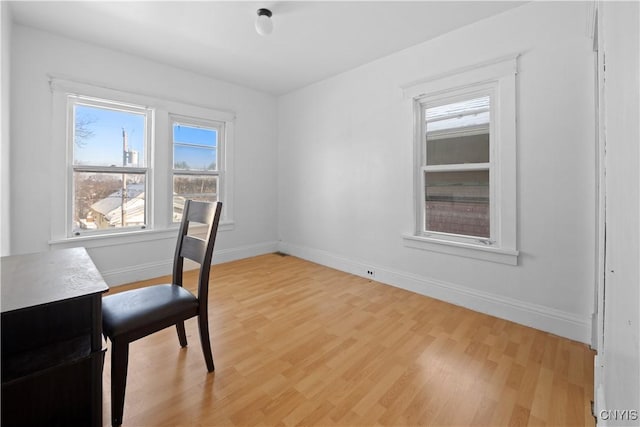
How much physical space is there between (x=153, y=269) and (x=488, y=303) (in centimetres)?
381

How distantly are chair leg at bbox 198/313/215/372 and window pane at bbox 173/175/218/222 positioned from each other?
7.83ft

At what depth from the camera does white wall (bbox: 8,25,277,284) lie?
265 cm

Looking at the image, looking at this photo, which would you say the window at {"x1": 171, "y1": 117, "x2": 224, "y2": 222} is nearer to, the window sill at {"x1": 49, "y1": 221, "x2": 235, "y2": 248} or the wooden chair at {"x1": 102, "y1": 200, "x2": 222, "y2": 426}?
the window sill at {"x1": 49, "y1": 221, "x2": 235, "y2": 248}

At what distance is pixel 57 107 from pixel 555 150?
15.3 feet

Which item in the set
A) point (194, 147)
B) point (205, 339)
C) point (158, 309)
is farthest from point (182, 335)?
point (194, 147)

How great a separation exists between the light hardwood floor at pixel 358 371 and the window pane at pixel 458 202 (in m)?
0.82

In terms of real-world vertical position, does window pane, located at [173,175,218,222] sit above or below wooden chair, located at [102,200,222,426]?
above

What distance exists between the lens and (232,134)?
4.18 meters

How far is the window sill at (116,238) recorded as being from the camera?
292cm

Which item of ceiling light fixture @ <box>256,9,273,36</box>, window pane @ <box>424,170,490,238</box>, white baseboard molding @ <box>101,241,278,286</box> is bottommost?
white baseboard molding @ <box>101,241,278,286</box>

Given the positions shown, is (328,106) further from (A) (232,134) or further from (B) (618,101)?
(B) (618,101)

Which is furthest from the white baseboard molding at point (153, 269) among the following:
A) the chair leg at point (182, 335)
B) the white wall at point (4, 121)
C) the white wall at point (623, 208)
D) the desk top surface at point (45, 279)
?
the white wall at point (623, 208)

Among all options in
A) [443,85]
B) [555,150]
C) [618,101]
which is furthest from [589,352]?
[443,85]

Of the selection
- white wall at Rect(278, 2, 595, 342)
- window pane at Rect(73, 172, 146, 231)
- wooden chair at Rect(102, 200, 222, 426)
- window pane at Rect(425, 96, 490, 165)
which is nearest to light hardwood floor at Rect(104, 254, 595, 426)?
wooden chair at Rect(102, 200, 222, 426)
